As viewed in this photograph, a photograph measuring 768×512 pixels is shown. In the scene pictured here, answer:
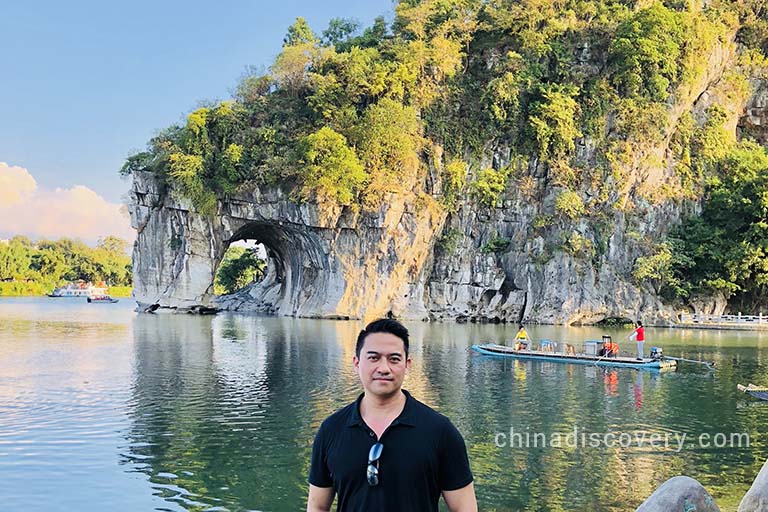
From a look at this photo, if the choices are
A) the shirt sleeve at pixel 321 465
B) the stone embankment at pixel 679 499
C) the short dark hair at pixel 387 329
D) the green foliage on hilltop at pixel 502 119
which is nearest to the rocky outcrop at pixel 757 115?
the green foliage on hilltop at pixel 502 119

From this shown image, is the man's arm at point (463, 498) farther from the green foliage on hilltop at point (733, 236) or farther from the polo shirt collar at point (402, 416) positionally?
the green foliage on hilltop at point (733, 236)

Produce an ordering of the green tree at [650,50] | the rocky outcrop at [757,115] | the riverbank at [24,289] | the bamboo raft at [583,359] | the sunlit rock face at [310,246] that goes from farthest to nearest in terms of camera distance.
A: the riverbank at [24,289] < the rocky outcrop at [757,115] < the sunlit rock face at [310,246] < the green tree at [650,50] < the bamboo raft at [583,359]

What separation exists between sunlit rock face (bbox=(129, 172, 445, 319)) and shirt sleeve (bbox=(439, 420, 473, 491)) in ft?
142

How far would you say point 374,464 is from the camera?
3.20 m

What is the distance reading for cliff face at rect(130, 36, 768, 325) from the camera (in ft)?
152

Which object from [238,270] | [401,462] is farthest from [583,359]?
[238,270]

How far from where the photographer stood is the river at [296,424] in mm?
10219

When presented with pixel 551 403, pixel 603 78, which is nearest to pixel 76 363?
pixel 551 403

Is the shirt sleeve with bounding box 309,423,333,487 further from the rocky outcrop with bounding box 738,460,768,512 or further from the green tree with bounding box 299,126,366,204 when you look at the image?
the green tree with bounding box 299,126,366,204

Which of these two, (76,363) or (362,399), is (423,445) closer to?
(362,399)

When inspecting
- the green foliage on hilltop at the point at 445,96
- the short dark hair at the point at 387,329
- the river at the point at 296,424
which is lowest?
the river at the point at 296,424

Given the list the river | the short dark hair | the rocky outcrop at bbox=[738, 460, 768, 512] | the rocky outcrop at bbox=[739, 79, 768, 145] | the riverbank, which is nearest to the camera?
the short dark hair

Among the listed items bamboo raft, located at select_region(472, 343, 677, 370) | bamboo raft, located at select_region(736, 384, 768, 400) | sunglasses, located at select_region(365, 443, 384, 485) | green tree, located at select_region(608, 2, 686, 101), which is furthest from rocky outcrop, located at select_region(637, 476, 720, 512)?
green tree, located at select_region(608, 2, 686, 101)

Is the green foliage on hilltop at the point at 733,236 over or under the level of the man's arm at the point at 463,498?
over
